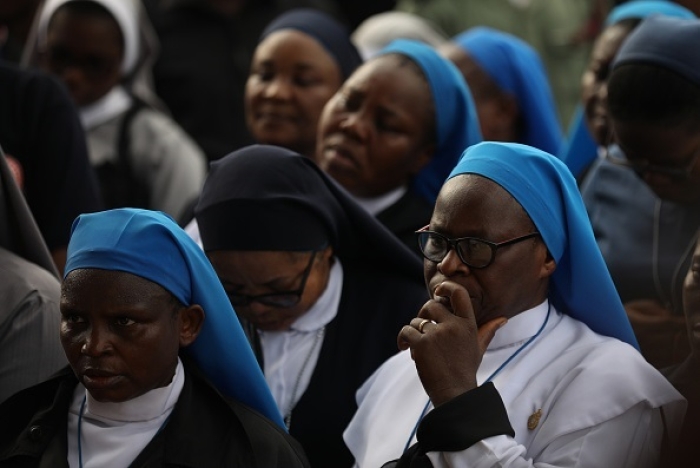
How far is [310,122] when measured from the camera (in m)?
6.04

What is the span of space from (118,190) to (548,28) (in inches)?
129

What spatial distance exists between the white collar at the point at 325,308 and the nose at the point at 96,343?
37.3 inches

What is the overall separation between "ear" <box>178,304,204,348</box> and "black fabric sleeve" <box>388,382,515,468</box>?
29.2 inches

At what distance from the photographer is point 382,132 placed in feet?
17.2

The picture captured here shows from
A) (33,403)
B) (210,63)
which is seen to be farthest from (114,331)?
(210,63)

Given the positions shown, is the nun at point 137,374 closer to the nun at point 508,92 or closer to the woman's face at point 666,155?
the woman's face at point 666,155

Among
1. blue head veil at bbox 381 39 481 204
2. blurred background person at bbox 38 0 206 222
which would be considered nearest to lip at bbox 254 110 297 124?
blurred background person at bbox 38 0 206 222

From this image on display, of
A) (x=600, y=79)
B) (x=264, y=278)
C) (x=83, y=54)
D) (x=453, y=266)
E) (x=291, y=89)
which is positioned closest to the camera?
(x=453, y=266)

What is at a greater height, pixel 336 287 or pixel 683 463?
pixel 683 463

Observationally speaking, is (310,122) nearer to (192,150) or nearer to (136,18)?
(192,150)

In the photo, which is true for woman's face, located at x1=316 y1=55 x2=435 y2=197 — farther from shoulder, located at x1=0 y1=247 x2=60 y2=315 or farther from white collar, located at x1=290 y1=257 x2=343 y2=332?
shoulder, located at x1=0 y1=247 x2=60 y2=315

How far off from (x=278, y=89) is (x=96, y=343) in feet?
8.57

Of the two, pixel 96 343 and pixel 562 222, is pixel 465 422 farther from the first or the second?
pixel 96 343

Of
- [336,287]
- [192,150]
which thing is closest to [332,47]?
[192,150]
